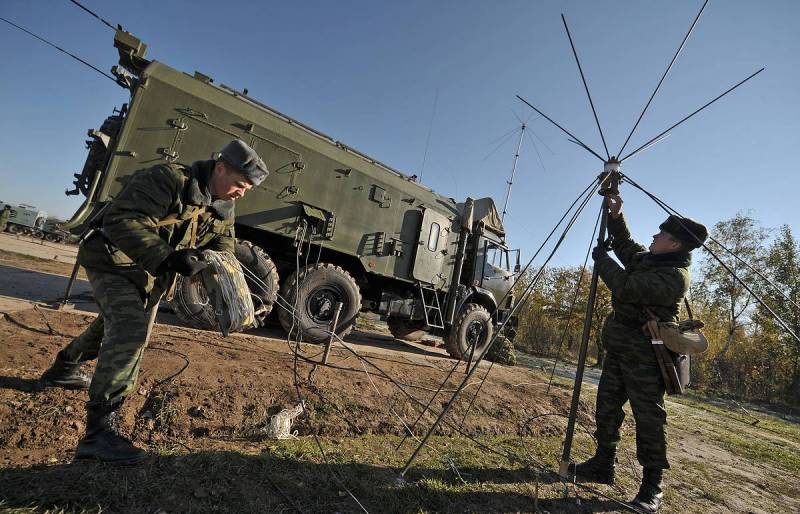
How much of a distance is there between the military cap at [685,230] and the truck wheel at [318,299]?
454cm

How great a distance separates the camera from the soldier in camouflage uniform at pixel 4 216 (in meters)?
23.5

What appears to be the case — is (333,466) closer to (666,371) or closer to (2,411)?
(2,411)

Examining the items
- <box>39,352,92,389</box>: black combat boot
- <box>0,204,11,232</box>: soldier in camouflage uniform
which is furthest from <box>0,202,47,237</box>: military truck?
<box>39,352,92,389</box>: black combat boot

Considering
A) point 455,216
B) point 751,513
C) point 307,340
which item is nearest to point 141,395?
point 307,340

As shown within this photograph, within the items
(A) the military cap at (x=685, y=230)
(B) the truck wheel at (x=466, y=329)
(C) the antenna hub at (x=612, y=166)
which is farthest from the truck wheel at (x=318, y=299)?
(A) the military cap at (x=685, y=230)

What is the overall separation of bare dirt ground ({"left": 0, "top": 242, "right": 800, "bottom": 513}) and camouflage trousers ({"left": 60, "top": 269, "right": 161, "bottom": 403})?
37cm

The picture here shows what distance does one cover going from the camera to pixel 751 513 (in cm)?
296

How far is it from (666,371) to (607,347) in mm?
431

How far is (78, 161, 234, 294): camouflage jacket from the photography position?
75.7 inches

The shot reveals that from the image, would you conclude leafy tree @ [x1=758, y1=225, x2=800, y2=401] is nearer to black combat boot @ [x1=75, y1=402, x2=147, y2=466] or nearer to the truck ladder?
the truck ladder

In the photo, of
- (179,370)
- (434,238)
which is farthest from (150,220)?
(434,238)

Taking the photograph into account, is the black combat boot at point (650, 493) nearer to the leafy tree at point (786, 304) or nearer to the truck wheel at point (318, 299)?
the truck wheel at point (318, 299)

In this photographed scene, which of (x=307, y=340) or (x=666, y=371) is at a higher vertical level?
(x=666, y=371)

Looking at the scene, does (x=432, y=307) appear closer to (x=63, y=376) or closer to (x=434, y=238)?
(x=434, y=238)
